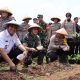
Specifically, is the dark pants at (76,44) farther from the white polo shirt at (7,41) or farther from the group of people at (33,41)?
the white polo shirt at (7,41)

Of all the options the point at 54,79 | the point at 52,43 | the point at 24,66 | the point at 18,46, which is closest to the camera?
the point at 54,79

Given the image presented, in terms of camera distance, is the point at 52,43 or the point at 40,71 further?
the point at 52,43

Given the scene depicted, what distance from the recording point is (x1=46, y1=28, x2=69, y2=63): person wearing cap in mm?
11109

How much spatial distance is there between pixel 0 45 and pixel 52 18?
4580 millimetres

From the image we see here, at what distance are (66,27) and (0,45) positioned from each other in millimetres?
4643

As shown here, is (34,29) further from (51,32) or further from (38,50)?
(51,32)

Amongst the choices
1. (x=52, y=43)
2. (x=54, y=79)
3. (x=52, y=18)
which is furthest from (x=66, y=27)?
(x=54, y=79)

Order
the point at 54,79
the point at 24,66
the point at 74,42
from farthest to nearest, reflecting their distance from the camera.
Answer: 1. the point at 74,42
2. the point at 24,66
3. the point at 54,79

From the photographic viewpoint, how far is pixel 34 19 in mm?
13414

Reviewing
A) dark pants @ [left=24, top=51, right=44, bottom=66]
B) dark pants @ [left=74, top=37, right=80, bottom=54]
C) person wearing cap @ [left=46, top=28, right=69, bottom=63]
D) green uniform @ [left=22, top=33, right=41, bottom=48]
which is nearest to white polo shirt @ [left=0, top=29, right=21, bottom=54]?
dark pants @ [left=24, top=51, right=44, bottom=66]

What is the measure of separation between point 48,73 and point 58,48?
7.86 ft

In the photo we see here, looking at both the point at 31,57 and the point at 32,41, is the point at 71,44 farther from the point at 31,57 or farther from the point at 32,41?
the point at 31,57

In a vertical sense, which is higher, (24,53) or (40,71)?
(24,53)

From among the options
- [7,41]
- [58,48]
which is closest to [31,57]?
[7,41]
